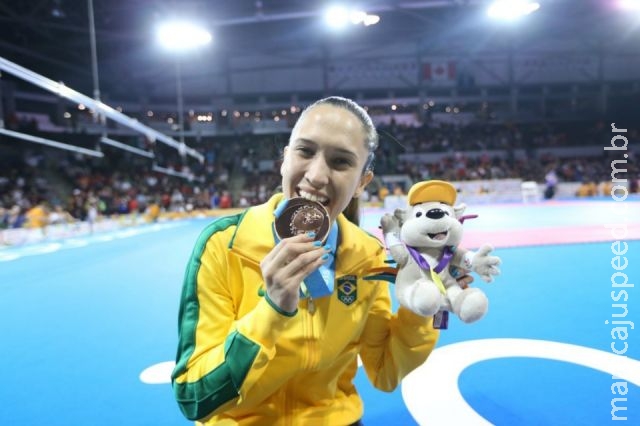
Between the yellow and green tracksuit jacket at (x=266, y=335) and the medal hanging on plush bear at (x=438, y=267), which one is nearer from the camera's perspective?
→ the yellow and green tracksuit jacket at (x=266, y=335)

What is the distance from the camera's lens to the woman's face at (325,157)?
47.3 inches

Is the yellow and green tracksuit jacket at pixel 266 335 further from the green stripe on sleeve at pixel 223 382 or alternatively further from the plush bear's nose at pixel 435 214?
the plush bear's nose at pixel 435 214

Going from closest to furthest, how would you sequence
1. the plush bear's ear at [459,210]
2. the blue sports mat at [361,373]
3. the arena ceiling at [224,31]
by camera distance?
the plush bear's ear at [459,210]
the blue sports mat at [361,373]
the arena ceiling at [224,31]

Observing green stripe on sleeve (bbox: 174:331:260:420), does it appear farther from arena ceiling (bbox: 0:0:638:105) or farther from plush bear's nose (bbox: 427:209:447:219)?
arena ceiling (bbox: 0:0:638:105)

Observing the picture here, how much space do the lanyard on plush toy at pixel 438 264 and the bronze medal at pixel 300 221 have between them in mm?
397

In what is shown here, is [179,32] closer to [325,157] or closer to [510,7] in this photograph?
[510,7]

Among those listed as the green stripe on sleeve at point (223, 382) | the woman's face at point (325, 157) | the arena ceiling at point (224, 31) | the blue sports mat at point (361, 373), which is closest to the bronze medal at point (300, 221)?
the woman's face at point (325, 157)

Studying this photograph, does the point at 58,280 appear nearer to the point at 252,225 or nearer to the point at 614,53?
the point at 252,225

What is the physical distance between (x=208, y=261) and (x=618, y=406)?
207cm

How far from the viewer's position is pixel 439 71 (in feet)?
91.8

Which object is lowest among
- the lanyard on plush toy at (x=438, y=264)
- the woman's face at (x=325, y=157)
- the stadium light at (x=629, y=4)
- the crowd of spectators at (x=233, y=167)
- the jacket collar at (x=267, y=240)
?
the lanyard on plush toy at (x=438, y=264)

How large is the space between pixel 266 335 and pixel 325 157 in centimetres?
53

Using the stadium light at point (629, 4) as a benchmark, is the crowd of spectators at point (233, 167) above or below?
below

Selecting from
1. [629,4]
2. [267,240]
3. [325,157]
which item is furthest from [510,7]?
[267,240]
